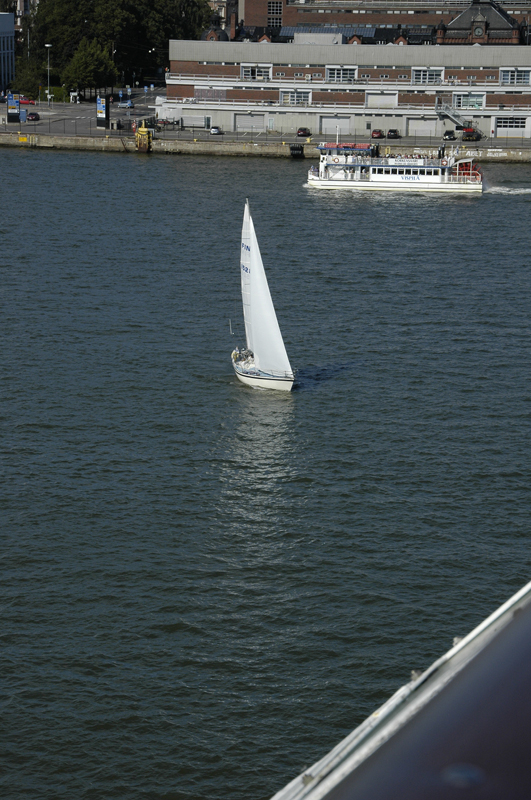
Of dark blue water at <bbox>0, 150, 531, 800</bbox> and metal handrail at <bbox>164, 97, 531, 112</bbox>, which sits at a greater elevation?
metal handrail at <bbox>164, 97, 531, 112</bbox>

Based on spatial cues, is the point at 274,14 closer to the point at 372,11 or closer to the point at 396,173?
the point at 372,11

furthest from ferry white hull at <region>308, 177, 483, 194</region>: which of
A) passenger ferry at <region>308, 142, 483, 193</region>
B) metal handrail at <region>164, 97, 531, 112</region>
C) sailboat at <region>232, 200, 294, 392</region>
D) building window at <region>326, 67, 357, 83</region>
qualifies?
sailboat at <region>232, 200, 294, 392</region>

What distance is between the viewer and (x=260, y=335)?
38.9 metres

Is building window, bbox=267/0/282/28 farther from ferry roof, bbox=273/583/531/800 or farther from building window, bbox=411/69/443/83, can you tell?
ferry roof, bbox=273/583/531/800

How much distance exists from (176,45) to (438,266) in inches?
2599

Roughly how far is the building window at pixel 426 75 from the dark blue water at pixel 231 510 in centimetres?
6258

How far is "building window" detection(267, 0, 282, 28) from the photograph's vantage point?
14312cm

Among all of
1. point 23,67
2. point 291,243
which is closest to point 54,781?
point 291,243

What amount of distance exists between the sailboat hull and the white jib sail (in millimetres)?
285

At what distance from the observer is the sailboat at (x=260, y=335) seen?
38.7 metres

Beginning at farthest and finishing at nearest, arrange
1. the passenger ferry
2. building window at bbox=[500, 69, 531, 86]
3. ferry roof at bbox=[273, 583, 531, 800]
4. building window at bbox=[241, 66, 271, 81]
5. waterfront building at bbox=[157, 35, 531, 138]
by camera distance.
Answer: building window at bbox=[241, 66, 271, 81], building window at bbox=[500, 69, 531, 86], waterfront building at bbox=[157, 35, 531, 138], the passenger ferry, ferry roof at bbox=[273, 583, 531, 800]

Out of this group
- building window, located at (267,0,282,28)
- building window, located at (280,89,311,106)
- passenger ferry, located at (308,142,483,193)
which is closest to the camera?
passenger ferry, located at (308,142,483,193)

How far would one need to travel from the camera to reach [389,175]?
9300 cm

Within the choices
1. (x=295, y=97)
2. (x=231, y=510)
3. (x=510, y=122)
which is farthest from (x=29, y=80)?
(x=231, y=510)
